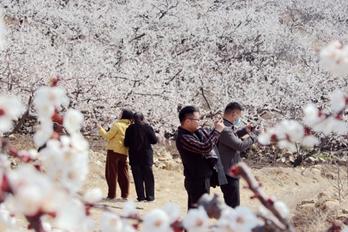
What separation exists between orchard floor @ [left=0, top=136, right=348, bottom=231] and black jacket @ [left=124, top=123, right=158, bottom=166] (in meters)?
0.68

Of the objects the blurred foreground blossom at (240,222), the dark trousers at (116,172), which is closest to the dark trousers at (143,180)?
the dark trousers at (116,172)

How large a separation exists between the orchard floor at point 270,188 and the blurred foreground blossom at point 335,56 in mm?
3929

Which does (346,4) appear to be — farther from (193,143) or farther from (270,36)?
(193,143)

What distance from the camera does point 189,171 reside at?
14.9ft

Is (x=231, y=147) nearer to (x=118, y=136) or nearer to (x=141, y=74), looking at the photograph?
(x=118, y=136)

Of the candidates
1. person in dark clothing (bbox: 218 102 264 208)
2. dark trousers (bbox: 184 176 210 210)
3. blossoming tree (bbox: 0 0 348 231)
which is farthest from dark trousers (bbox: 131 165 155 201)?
dark trousers (bbox: 184 176 210 210)

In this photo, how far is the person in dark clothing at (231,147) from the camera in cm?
470

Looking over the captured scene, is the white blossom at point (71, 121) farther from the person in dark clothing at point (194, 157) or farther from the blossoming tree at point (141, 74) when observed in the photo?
the person in dark clothing at point (194, 157)

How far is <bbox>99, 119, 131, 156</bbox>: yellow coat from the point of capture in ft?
24.3

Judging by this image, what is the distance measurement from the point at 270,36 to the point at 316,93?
22.7 ft

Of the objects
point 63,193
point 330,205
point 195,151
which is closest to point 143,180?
point 330,205

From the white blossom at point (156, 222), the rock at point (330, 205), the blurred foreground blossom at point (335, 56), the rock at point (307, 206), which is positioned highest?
the blurred foreground blossom at point (335, 56)

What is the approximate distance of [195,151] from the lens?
4414mm

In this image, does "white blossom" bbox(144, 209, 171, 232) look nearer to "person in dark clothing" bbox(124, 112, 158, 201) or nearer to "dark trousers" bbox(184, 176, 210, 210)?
"dark trousers" bbox(184, 176, 210, 210)
